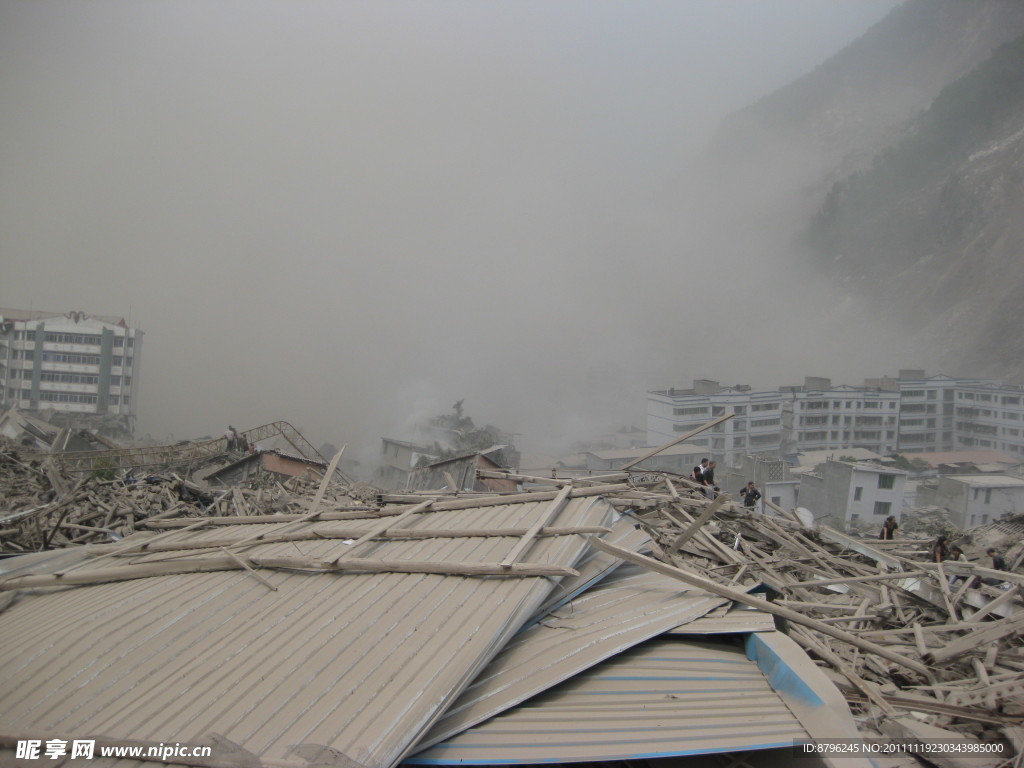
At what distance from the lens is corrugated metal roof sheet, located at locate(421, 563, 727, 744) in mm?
2482

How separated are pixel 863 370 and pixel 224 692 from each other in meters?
52.3

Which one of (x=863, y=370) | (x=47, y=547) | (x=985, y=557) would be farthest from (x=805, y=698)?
(x=863, y=370)

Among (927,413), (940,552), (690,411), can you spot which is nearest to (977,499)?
(690,411)

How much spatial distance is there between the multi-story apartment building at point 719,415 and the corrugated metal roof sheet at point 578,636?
1094 inches

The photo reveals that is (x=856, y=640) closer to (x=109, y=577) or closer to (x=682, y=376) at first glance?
(x=109, y=577)

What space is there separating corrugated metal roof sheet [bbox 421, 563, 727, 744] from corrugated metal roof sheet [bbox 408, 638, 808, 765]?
7cm

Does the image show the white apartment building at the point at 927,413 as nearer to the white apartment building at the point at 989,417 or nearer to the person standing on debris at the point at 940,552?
the white apartment building at the point at 989,417

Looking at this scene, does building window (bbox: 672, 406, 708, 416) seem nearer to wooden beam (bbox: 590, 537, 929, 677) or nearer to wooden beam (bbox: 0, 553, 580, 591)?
wooden beam (bbox: 590, 537, 929, 677)

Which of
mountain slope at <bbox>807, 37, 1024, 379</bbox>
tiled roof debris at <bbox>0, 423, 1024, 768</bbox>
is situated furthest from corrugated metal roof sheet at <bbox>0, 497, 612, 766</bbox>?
mountain slope at <bbox>807, 37, 1024, 379</bbox>

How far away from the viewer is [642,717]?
2.46 meters

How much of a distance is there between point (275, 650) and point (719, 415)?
3199cm

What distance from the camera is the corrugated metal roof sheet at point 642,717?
226 centimetres

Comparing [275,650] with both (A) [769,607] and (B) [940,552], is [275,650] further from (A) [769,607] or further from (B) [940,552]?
(B) [940,552]

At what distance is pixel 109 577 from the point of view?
3971 mm
